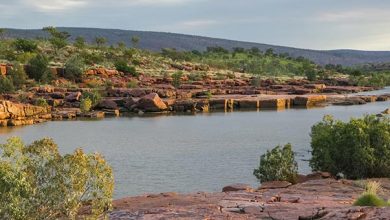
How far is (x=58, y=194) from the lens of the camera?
41.2ft

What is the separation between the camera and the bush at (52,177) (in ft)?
40.3

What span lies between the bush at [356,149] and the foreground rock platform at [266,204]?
2355 mm

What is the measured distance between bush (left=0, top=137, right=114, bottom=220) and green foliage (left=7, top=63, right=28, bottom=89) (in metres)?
79.5

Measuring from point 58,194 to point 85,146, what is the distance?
33.6 m

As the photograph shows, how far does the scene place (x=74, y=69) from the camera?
97.4 m

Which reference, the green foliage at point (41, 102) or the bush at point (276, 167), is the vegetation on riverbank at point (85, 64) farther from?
the bush at point (276, 167)

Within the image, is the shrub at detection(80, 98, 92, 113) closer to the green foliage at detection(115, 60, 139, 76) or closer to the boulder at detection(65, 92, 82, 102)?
the boulder at detection(65, 92, 82, 102)

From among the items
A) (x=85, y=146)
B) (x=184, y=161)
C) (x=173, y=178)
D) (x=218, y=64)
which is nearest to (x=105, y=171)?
(x=173, y=178)

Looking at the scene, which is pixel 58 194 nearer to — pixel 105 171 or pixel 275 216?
pixel 105 171

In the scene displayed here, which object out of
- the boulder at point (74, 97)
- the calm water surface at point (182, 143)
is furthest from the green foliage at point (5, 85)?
the calm water surface at point (182, 143)

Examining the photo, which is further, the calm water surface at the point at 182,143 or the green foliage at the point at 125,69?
the green foliage at the point at 125,69

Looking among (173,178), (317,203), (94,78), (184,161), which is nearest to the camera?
(317,203)

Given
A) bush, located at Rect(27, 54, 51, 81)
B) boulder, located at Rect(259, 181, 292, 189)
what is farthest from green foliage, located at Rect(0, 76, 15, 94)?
boulder, located at Rect(259, 181, 292, 189)

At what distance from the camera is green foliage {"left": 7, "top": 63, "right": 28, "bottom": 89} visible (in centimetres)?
8862
